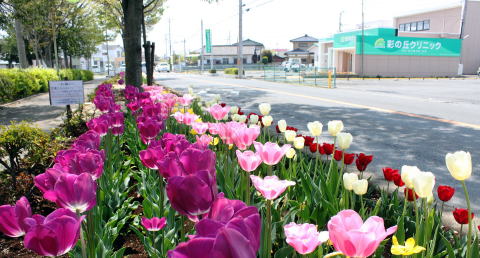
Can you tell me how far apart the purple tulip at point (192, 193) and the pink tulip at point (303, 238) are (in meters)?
0.25

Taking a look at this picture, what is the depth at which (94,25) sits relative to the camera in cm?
3994

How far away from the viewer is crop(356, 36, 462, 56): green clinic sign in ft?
119

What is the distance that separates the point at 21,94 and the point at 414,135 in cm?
1477

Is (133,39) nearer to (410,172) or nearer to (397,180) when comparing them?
(397,180)

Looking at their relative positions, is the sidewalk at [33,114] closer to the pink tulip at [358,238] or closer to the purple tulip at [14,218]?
the purple tulip at [14,218]

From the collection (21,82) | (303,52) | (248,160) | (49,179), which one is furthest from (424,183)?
(303,52)

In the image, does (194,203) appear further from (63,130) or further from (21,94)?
(21,94)

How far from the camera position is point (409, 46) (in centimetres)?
3772

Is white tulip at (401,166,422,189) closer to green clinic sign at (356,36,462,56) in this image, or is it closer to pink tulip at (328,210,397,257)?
pink tulip at (328,210,397,257)

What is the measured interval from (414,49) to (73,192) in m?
41.1

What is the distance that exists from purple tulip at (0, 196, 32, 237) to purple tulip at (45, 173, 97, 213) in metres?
0.13

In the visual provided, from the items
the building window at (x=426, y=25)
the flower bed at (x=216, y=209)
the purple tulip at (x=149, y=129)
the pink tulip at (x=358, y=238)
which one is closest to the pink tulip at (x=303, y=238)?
the flower bed at (x=216, y=209)

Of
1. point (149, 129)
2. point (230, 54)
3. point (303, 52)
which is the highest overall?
point (230, 54)

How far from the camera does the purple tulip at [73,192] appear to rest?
1.26 m
